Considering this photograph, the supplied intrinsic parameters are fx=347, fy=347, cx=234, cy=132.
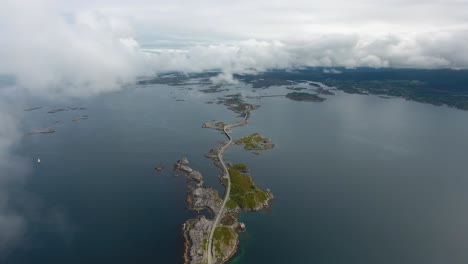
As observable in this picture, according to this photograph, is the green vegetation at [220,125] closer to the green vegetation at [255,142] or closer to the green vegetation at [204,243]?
the green vegetation at [255,142]

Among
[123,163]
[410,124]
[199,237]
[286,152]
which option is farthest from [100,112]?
[410,124]

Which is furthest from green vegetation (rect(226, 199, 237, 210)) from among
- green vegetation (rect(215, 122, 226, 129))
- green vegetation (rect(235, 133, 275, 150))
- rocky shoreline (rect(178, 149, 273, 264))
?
green vegetation (rect(215, 122, 226, 129))

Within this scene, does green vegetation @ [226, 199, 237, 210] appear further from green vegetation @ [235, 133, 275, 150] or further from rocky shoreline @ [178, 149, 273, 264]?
green vegetation @ [235, 133, 275, 150]

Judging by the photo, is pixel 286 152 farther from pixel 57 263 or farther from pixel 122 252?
pixel 57 263

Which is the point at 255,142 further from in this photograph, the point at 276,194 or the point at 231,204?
the point at 231,204

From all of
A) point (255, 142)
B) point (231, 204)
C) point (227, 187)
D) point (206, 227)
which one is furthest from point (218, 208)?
point (255, 142)

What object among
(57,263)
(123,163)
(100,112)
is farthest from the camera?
(100,112)
